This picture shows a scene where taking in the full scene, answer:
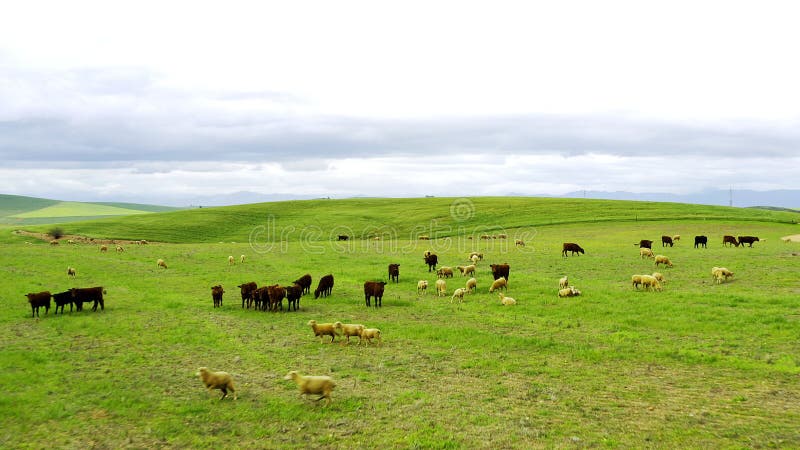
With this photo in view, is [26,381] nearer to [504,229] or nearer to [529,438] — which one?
[529,438]

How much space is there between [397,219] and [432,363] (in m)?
76.2

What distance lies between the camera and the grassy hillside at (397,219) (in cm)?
7631

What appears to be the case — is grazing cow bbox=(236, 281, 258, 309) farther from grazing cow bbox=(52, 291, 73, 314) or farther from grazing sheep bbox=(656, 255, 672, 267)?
grazing sheep bbox=(656, 255, 672, 267)

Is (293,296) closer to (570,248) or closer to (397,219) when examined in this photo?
(570,248)

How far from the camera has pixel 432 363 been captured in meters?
16.8

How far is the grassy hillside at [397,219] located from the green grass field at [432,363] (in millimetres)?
40826

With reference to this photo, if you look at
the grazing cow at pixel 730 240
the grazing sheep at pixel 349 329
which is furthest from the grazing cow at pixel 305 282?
the grazing cow at pixel 730 240

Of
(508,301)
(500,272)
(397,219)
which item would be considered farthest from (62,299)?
(397,219)

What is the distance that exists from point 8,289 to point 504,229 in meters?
57.5

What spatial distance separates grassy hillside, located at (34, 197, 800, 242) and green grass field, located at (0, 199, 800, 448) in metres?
40.8

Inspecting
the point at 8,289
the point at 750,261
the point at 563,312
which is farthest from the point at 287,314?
the point at 750,261

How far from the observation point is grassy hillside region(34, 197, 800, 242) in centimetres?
7631

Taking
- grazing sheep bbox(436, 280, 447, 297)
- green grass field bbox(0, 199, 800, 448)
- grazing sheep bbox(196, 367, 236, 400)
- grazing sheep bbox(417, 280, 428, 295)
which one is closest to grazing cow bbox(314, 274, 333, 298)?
green grass field bbox(0, 199, 800, 448)

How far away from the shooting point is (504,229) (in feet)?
240
